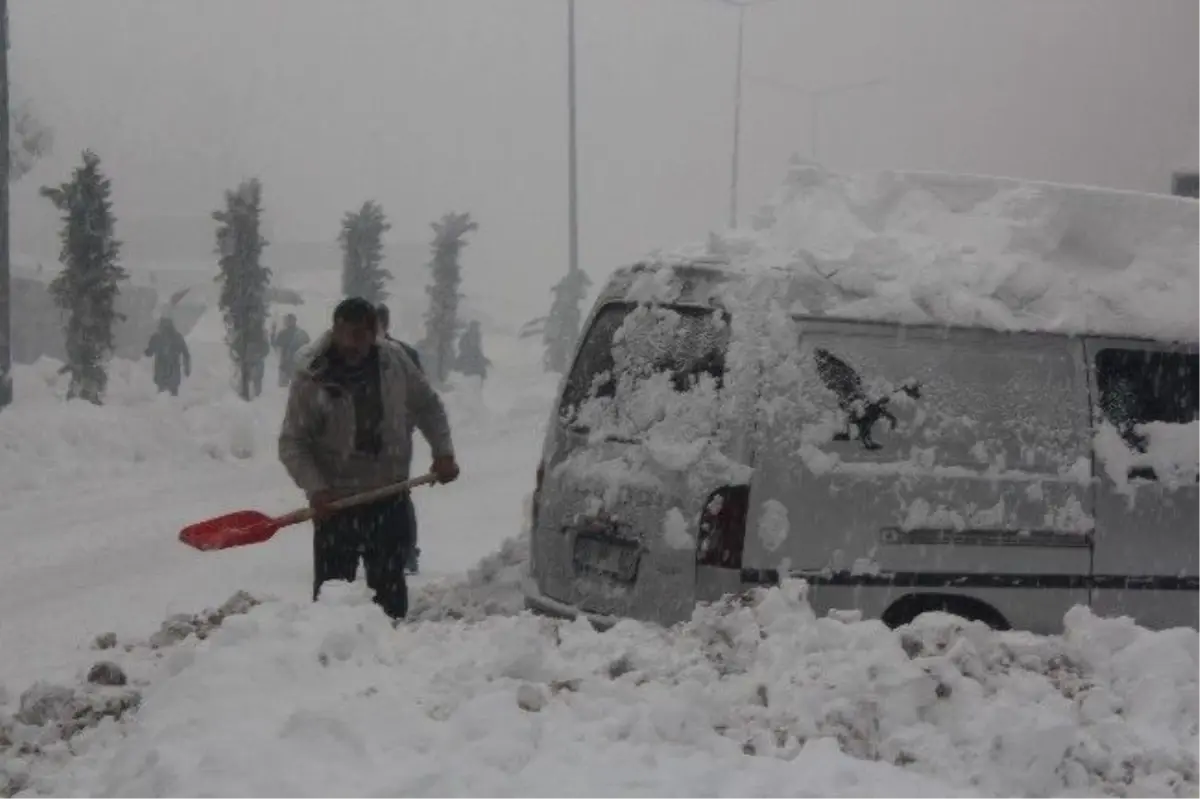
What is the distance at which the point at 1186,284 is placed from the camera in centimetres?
555

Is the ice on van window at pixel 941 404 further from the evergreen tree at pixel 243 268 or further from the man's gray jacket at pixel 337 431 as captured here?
the evergreen tree at pixel 243 268

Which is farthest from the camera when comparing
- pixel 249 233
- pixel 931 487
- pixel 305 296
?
pixel 305 296

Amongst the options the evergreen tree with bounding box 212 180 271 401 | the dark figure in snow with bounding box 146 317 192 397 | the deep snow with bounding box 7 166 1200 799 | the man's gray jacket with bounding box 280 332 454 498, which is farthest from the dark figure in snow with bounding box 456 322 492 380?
the man's gray jacket with bounding box 280 332 454 498

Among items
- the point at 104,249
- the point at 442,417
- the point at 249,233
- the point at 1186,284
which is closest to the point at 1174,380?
the point at 1186,284

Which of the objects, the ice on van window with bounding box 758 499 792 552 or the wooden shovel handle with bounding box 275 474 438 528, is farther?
the wooden shovel handle with bounding box 275 474 438 528

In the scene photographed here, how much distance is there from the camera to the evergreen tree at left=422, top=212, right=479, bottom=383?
33688mm

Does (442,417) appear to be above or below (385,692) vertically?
above

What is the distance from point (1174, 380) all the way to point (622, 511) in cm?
233

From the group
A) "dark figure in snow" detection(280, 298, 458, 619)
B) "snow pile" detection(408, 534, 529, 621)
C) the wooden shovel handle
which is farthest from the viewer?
"snow pile" detection(408, 534, 529, 621)

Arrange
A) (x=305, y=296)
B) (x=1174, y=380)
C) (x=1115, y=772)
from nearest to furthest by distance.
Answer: (x=1115, y=772) → (x=1174, y=380) → (x=305, y=296)

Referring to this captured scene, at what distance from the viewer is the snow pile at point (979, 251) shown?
16.7 ft

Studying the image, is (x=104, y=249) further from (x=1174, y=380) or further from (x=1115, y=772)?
(x=1115, y=772)

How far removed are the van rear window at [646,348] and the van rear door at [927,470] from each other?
1.18ft

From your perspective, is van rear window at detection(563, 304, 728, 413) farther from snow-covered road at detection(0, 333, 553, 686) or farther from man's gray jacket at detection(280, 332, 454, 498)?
snow-covered road at detection(0, 333, 553, 686)
